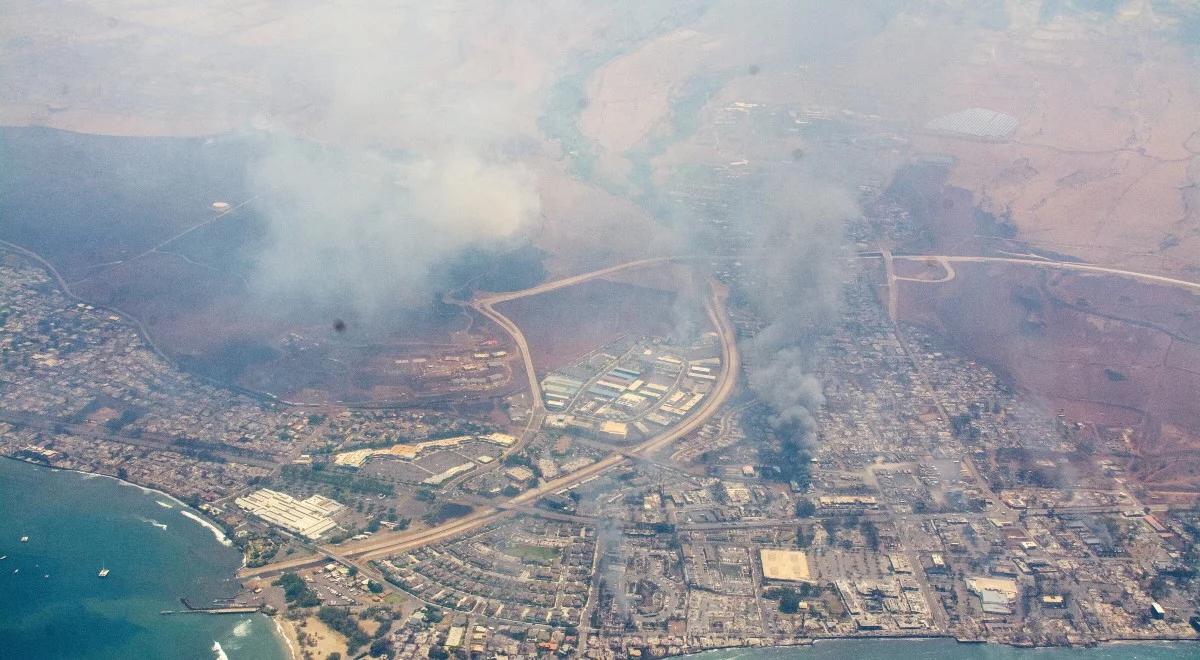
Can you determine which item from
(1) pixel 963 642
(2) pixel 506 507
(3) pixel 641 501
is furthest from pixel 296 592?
(1) pixel 963 642

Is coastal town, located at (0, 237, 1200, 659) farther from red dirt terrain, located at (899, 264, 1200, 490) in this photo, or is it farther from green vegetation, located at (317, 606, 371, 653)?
red dirt terrain, located at (899, 264, 1200, 490)

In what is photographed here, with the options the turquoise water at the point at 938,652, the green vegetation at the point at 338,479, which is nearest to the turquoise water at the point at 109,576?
the green vegetation at the point at 338,479

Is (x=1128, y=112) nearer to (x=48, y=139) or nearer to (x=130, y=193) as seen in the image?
(x=130, y=193)

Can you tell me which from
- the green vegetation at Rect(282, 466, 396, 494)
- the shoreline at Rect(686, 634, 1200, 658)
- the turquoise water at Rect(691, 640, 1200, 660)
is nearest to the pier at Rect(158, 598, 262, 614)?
the green vegetation at Rect(282, 466, 396, 494)

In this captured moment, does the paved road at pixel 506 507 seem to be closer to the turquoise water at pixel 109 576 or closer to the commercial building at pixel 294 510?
the commercial building at pixel 294 510

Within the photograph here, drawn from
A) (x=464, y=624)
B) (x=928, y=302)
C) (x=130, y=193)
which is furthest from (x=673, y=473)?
(x=130, y=193)

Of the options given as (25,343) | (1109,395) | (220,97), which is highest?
(220,97)
